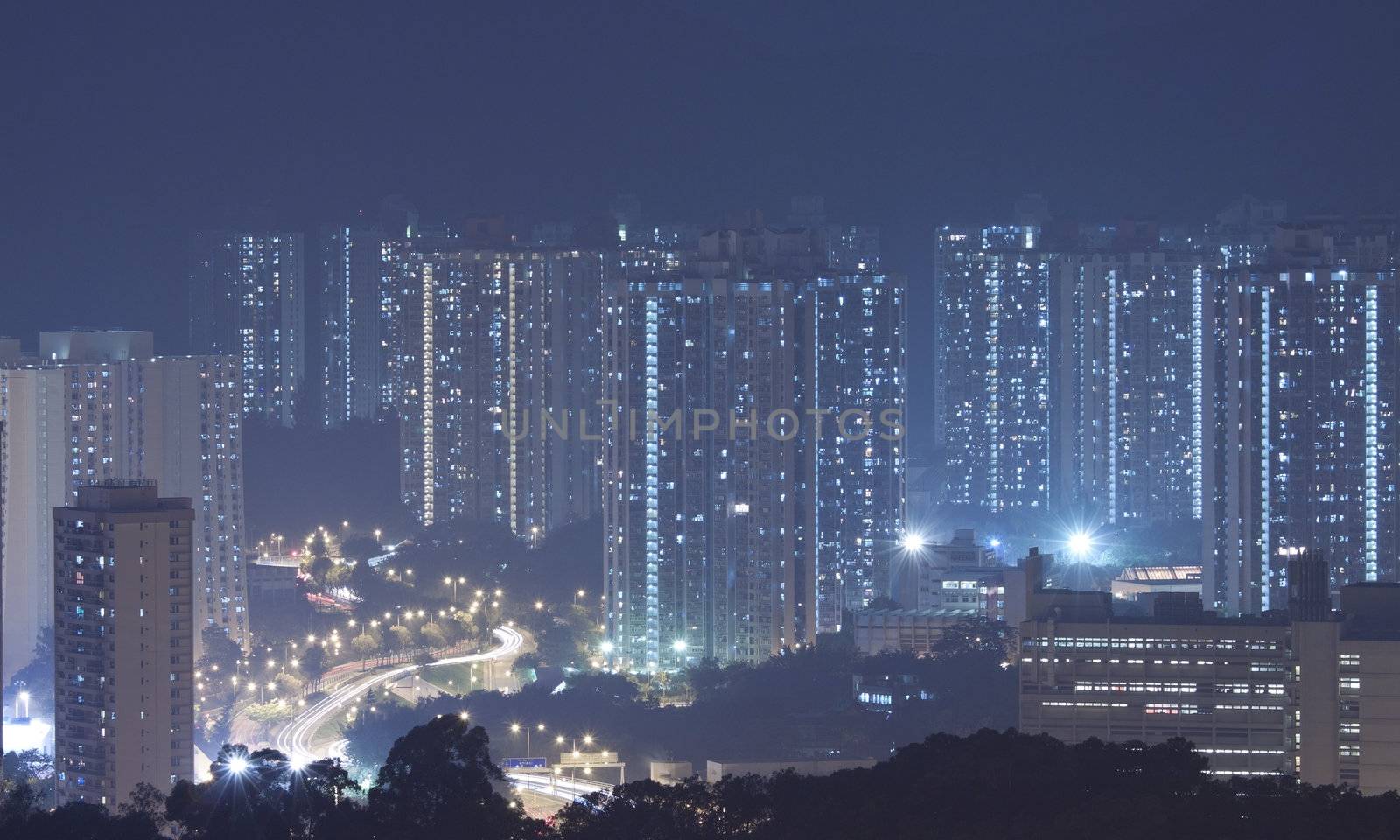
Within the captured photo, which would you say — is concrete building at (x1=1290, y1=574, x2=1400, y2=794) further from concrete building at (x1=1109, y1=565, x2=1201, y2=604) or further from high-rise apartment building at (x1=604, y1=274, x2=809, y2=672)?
concrete building at (x1=1109, y1=565, x2=1201, y2=604)

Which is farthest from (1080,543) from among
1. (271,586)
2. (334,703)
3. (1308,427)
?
(334,703)

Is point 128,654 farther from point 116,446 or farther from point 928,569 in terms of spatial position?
point 928,569

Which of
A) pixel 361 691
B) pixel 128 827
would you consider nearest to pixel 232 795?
pixel 128 827

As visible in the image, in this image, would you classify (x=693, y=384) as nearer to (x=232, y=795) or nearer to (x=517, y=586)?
(x=517, y=586)

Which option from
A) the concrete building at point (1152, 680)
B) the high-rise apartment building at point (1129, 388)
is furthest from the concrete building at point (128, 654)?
the high-rise apartment building at point (1129, 388)

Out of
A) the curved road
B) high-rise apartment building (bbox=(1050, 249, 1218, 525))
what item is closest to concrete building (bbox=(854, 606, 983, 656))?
the curved road
